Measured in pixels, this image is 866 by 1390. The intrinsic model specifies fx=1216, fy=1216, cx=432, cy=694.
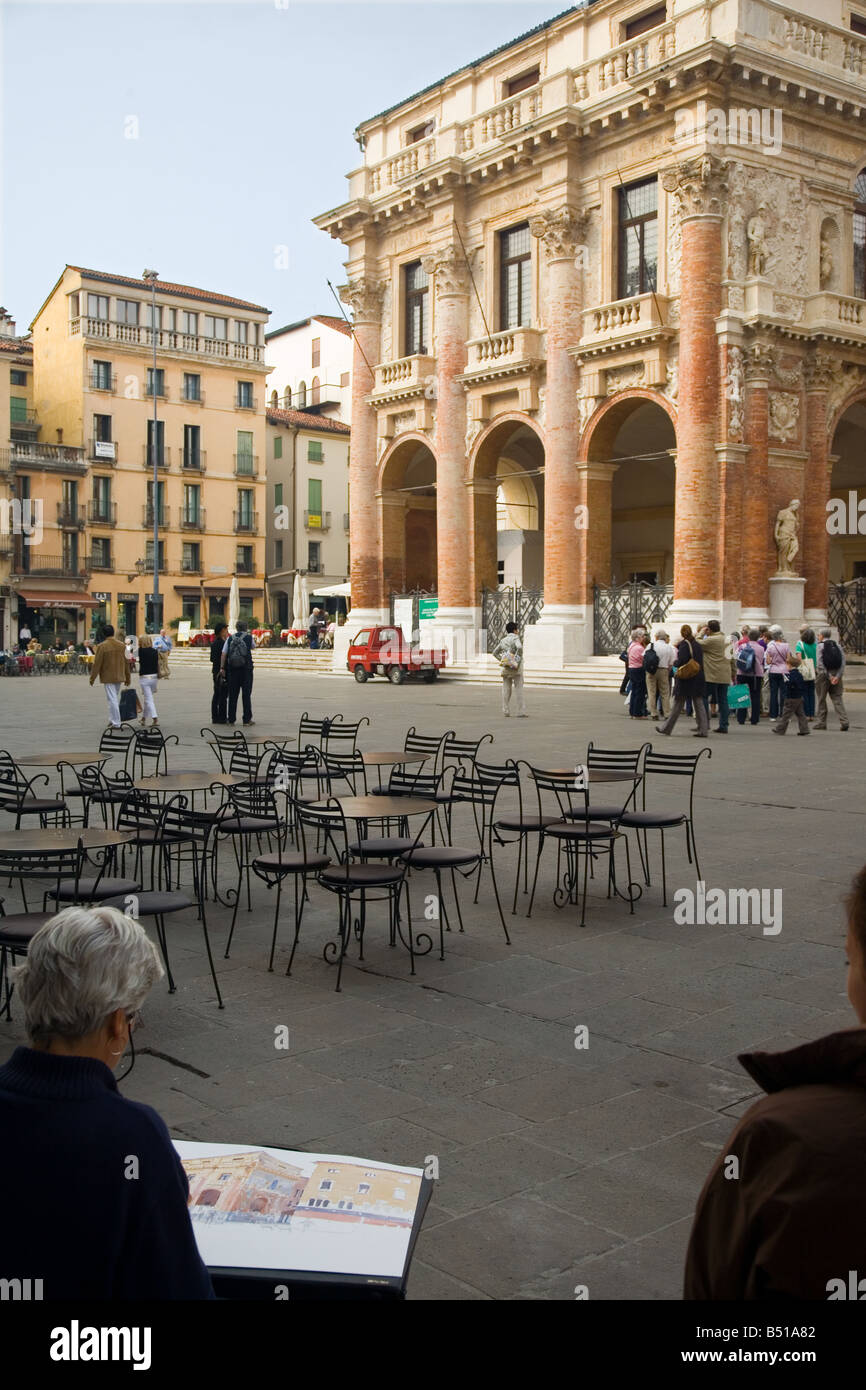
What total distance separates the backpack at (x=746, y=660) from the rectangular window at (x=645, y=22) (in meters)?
16.4

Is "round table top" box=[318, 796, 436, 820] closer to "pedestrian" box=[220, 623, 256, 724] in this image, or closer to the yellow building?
"pedestrian" box=[220, 623, 256, 724]

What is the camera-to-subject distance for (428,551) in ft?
129

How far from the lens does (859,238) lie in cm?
2950

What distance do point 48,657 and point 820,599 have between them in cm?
2740

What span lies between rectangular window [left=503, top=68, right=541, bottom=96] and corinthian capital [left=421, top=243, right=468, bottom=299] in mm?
4249

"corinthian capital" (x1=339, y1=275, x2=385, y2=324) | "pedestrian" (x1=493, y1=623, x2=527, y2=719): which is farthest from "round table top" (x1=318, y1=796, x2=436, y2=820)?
"corinthian capital" (x1=339, y1=275, x2=385, y2=324)

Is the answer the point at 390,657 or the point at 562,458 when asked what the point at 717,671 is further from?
the point at 390,657

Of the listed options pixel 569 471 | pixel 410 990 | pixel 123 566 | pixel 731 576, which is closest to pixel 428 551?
pixel 569 471

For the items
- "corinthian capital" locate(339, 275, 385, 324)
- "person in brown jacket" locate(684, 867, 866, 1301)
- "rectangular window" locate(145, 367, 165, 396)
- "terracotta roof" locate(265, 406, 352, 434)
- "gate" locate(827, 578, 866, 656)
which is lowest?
"person in brown jacket" locate(684, 867, 866, 1301)

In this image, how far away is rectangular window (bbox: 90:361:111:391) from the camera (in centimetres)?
5516

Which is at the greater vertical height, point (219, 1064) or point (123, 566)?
point (123, 566)

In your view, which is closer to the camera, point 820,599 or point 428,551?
point 820,599

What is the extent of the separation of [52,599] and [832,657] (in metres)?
41.2
